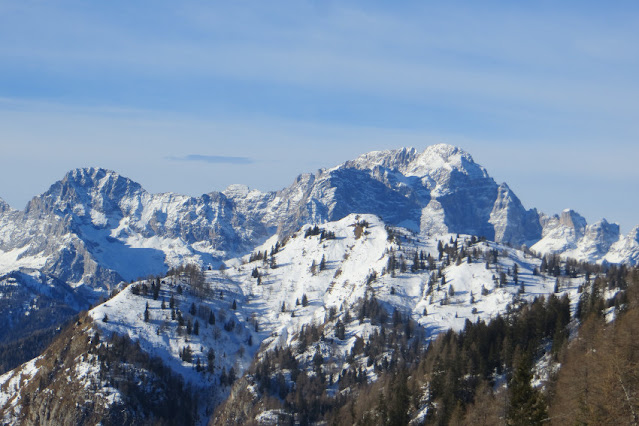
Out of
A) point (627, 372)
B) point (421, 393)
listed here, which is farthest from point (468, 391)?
point (627, 372)

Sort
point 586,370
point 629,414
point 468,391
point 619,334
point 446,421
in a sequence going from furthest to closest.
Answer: point 468,391
point 446,421
point 619,334
point 586,370
point 629,414

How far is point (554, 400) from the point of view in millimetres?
137000

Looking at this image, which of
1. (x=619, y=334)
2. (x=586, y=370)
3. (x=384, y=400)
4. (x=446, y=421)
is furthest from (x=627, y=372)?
(x=384, y=400)

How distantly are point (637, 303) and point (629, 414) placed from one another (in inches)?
3824

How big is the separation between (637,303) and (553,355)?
22.4m

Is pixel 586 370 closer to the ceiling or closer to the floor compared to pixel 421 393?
closer to the ceiling

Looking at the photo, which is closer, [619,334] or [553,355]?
[619,334]

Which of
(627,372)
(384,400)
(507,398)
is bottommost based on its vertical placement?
(384,400)

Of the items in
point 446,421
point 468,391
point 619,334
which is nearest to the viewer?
point 619,334

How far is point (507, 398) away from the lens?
13888 cm

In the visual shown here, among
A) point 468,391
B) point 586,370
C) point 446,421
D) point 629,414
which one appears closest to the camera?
point 629,414

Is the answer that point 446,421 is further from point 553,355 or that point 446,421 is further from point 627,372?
point 627,372

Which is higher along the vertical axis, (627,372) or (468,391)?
(627,372)

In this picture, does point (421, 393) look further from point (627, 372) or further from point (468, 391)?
point (627, 372)
